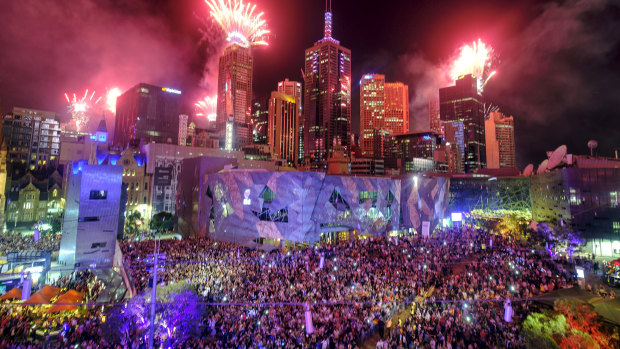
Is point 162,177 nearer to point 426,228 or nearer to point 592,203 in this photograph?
point 426,228

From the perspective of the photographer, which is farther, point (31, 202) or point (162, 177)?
point (162, 177)

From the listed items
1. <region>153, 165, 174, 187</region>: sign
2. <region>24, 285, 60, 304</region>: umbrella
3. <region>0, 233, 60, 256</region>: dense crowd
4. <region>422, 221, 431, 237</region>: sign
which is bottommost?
<region>24, 285, 60, 304</region>: umbrella

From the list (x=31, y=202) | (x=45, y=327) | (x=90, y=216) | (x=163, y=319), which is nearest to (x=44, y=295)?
(x=45, y=327)

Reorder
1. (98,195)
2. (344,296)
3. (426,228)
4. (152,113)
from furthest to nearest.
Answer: (152,113) → (98,195) → (426,228) → (344,296)

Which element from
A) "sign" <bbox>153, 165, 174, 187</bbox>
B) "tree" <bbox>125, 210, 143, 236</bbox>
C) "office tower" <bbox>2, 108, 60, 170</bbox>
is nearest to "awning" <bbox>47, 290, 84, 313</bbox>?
"tree" <bbox>125, 210, 143, 236</bbox>

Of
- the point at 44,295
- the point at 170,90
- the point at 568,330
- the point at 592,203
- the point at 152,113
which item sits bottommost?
the point at 44,295

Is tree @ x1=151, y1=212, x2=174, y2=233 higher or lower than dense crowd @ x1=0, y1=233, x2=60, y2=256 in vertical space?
higher

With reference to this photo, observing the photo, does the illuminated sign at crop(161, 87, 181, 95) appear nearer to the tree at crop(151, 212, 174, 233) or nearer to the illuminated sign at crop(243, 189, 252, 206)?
the tree at crop(151, 212, 174, 233)
